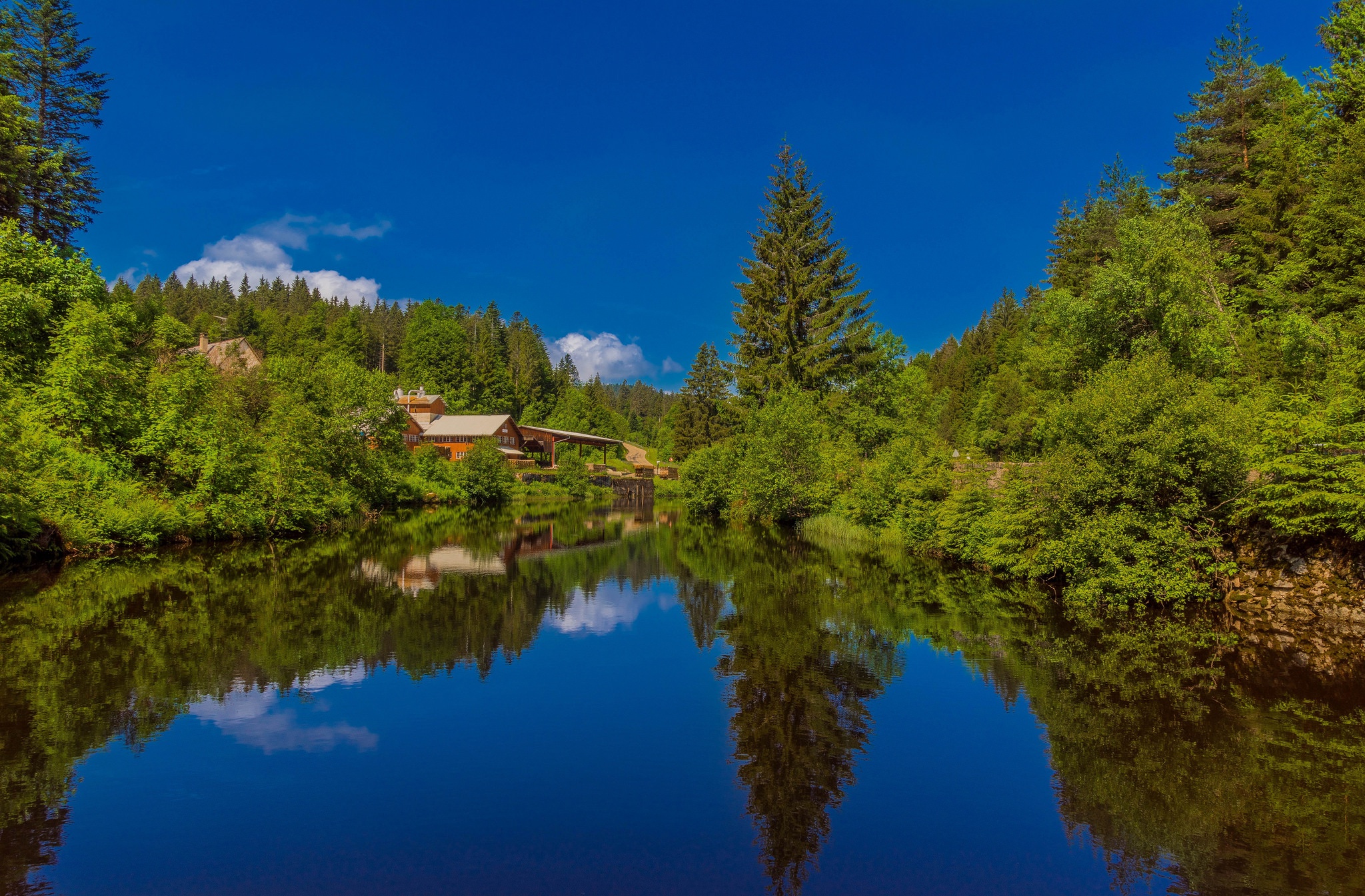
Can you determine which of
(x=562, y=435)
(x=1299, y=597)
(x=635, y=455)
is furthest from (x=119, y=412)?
(x=635, y=455)

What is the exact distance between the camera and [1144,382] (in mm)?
15406

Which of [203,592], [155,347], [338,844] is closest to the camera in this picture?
[338,844]

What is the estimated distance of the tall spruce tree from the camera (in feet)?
250

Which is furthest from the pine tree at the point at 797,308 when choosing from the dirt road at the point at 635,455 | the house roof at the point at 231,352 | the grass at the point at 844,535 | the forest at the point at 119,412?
the dirt road at the point at 635,455

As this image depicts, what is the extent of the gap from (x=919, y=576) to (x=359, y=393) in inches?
1378

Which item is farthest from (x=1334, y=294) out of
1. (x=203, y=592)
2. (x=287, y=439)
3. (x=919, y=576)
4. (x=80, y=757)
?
(x=287, y=439)

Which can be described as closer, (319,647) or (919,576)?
(319,647)

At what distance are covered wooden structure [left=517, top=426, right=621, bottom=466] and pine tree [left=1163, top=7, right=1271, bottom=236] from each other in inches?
2285

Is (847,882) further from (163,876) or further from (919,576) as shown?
(919,576)

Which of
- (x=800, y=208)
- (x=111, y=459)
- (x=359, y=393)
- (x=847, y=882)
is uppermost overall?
(x=800, y=208)

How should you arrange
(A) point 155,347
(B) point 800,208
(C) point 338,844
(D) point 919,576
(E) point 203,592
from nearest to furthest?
1. (C) point 338,844
2. (E) point 203,592
3. (D) point 919,576
4. (A) point 155,347
5. (B) point 800,208

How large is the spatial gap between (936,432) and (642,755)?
2857 centimetres

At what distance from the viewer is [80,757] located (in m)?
7.39

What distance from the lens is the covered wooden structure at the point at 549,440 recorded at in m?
77.4
